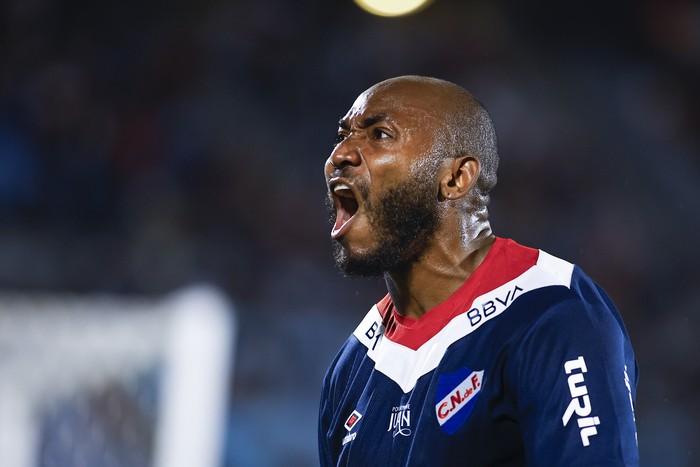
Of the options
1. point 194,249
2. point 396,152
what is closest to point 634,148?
point 194,249

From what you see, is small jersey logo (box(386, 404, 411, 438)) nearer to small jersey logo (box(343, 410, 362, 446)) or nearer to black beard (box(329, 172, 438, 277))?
small jersey logo (box(343, 410, 362, 446))

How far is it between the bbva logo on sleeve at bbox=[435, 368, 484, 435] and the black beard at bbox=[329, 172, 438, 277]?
39 centimetres

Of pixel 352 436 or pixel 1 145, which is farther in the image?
pixel 1 145

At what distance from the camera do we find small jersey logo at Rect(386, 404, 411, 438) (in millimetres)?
2145

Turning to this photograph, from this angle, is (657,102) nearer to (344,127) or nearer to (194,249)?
(194,249)

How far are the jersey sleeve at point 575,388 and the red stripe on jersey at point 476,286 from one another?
259mm

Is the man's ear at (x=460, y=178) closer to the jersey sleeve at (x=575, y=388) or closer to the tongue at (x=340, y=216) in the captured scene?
the tongue at (x=340, y=216)

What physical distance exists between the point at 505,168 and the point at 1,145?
3767 mm

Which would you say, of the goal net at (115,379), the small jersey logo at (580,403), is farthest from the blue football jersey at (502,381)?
the goal net at (115,379)

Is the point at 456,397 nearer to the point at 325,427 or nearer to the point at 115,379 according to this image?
the point at 325,427

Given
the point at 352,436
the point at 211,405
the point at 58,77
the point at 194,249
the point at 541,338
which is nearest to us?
the point at 541,338

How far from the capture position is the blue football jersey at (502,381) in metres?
1.84

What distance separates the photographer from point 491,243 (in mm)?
2398

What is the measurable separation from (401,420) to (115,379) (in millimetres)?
4319
